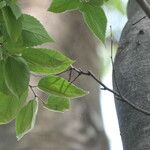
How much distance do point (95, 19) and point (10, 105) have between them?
0.17 metres

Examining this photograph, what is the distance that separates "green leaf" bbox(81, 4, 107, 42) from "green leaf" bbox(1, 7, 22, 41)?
0.38 feet

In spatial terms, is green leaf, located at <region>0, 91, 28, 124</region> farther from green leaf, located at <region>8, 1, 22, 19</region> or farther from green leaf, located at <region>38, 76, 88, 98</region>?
green leaf, located at <region>8, 1, 22, 19</region>

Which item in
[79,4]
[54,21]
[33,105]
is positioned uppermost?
[54,21]

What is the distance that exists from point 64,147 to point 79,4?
794mm

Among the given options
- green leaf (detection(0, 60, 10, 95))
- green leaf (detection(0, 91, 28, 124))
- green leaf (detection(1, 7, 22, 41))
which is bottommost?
green leaf (detection(0, 91, 28, 124))

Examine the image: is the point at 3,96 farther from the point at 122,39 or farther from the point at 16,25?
the point at 122,39

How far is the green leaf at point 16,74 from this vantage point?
588 millimetres

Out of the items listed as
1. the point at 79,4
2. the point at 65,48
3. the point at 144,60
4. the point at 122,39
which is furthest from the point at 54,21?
the point at 79,4

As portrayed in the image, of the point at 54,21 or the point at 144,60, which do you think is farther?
the point at 54,21

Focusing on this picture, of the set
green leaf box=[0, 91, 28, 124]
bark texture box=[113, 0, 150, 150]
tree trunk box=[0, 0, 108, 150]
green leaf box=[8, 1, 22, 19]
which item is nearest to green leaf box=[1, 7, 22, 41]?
green leaf box=[8, 1, 22, 19]

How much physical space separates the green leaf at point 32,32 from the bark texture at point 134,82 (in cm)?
21

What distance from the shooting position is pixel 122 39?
108 cm

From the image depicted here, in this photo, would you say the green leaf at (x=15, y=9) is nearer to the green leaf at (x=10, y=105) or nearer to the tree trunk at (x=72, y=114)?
the green leaf at (x=10, y=105)

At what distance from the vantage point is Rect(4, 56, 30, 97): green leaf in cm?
59
